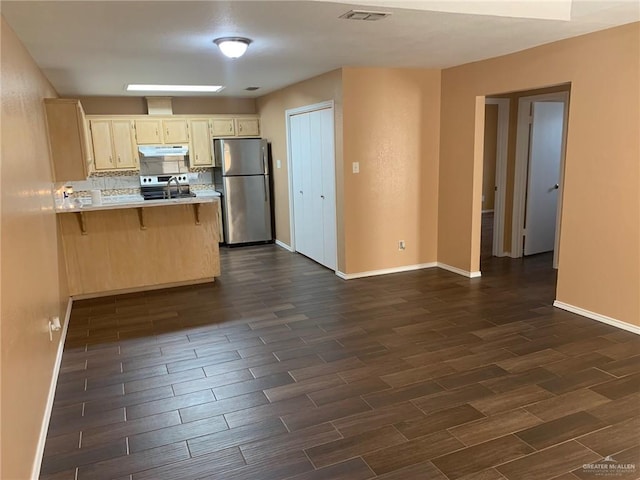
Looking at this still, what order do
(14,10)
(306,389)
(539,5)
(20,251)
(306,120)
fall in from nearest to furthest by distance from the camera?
(20,251) → (14,10) → (306,389) → (539,5) → (306,120)

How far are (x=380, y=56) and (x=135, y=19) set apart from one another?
7.75 ft

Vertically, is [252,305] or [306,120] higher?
[306,120]

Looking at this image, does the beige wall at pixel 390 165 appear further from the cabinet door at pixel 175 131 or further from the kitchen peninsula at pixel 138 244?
the cabinet door at pixel 175 131

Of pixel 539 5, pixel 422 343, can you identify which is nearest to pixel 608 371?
pixel 422 343

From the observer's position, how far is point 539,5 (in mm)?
3225

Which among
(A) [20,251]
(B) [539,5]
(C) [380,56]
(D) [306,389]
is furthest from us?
(C) [380,56]

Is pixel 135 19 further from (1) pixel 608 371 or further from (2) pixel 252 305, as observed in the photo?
(1) pixel 608 371

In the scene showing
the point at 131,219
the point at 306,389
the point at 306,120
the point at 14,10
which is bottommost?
the point at 306,389

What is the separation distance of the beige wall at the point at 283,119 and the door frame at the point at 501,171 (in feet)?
6.78

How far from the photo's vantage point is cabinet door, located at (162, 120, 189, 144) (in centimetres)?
725

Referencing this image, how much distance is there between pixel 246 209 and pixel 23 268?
16.3 feet

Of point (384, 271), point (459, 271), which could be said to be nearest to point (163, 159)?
point (384, 271)

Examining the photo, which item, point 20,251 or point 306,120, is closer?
point 20,251

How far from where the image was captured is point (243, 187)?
7312 mm
